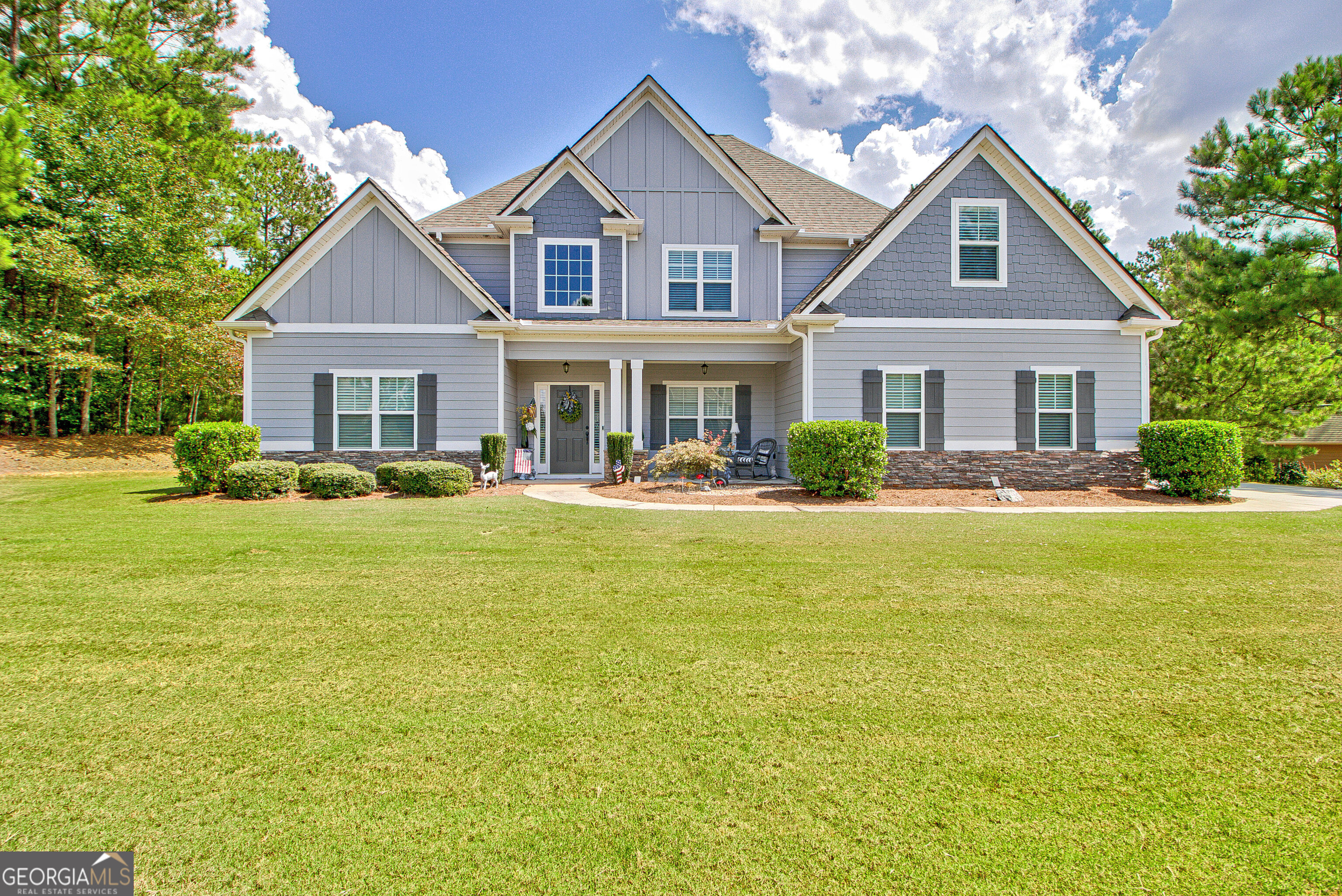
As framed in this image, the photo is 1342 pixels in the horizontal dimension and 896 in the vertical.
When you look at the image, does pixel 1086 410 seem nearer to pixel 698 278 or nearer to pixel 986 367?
pixel 986 367

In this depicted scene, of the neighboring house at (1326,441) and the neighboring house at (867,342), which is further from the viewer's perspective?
the neighboring house at (1326,441)

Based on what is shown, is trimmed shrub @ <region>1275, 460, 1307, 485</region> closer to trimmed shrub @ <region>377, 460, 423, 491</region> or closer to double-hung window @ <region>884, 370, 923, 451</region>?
double-hung window @ <region>884, 370, 923, 451</region>

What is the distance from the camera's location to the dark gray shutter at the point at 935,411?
496 inches

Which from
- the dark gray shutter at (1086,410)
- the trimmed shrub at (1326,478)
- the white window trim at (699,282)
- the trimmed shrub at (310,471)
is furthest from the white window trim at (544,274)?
the trimmed shrub at (1326,478)

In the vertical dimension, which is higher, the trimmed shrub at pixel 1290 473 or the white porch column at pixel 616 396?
the white porch column at pixel 616 396

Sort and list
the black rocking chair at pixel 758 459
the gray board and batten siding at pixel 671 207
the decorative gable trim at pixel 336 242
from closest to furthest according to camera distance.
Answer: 1. the decorative gable trim at pixel 336 242
2. the black rocking chair at pixel 758 459
3. the gray board and batten siding at pixel 671 207

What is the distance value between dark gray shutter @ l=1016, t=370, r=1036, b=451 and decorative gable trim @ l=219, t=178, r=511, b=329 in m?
10.9

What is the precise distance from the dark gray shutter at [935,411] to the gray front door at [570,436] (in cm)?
772

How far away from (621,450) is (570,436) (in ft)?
8.76

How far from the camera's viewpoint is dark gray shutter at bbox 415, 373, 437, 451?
42.2 ft

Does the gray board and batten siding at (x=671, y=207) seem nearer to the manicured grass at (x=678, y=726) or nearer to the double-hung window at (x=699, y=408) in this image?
the double-hung window at (x=699, y=408)

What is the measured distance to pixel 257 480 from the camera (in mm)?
10234

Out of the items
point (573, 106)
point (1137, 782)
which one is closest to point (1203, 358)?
point (573, 106)
